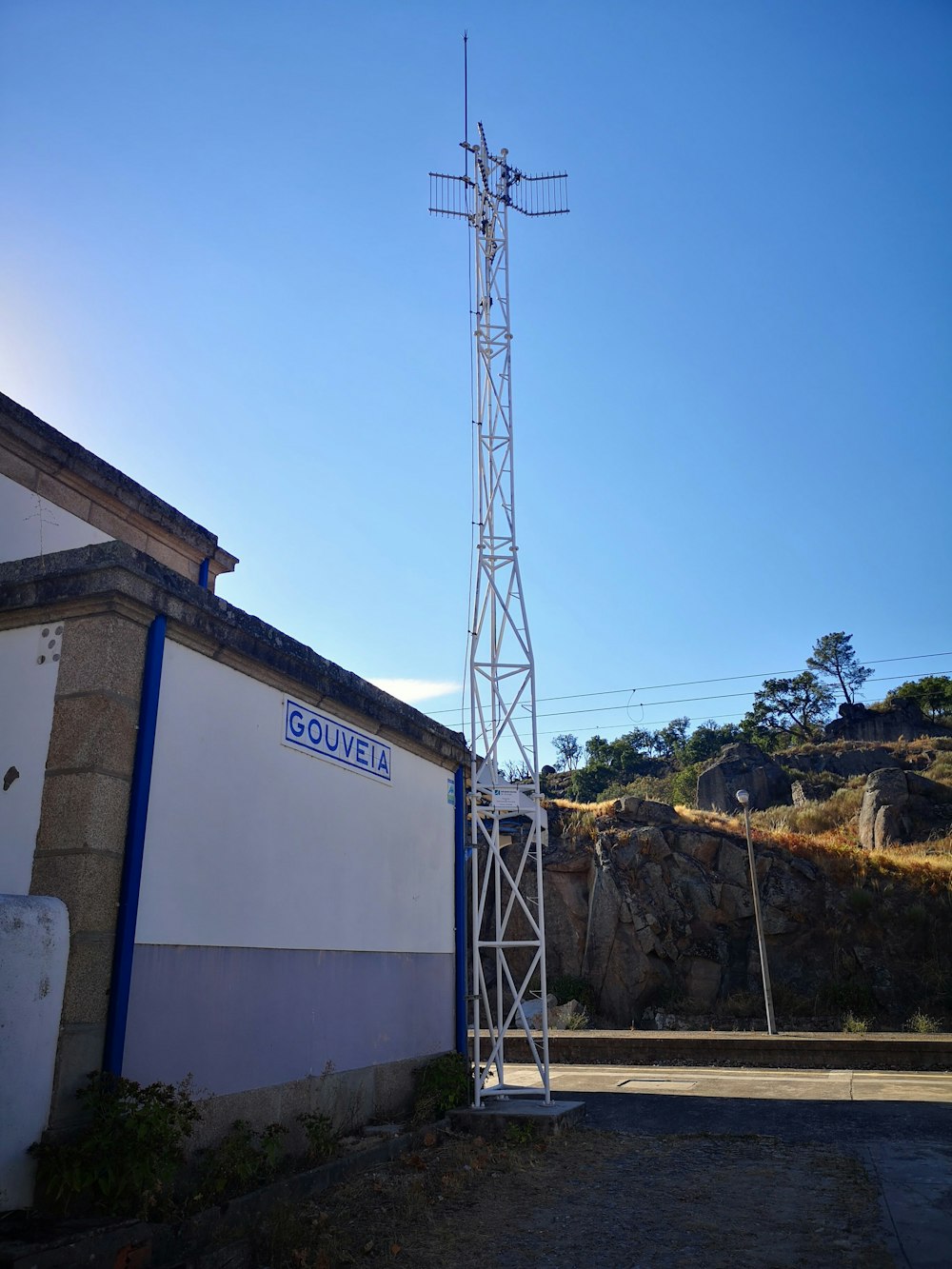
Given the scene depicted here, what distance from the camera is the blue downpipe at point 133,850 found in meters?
5.82

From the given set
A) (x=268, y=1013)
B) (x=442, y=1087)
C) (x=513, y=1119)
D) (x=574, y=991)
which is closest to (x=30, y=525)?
(x=268, y=1013)

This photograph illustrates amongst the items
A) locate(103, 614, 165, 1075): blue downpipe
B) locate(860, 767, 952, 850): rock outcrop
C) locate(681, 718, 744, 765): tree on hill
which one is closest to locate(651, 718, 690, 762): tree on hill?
locate(681, 718, 744, 765): tree on hill

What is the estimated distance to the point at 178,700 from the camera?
6945mm

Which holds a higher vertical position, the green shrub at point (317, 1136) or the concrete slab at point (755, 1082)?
the green shrub at point (317, 1136)

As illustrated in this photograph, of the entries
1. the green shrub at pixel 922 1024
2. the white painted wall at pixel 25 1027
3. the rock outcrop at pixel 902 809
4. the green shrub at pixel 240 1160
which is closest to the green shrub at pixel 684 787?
the rock outcrop at pixel 902 809

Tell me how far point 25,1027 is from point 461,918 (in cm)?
672

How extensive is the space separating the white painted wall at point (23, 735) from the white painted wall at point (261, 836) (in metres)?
0.73

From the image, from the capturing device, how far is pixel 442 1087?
9.95 metres

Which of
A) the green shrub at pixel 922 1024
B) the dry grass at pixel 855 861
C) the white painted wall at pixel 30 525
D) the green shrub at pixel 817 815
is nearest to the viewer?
the white painted wall at pixel 30 525

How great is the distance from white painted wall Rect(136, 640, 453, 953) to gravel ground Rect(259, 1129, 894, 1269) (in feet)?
6.68

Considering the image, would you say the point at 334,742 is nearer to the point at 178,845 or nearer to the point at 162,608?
the point at 178,845

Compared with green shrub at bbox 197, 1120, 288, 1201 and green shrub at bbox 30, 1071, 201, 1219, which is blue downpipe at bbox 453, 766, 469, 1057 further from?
green shrub at bbox 30, 1071, 201, 1219

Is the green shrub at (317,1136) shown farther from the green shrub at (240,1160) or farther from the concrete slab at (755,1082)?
the concrete slab at (755,1082)

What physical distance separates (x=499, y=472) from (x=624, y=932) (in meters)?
14.4
